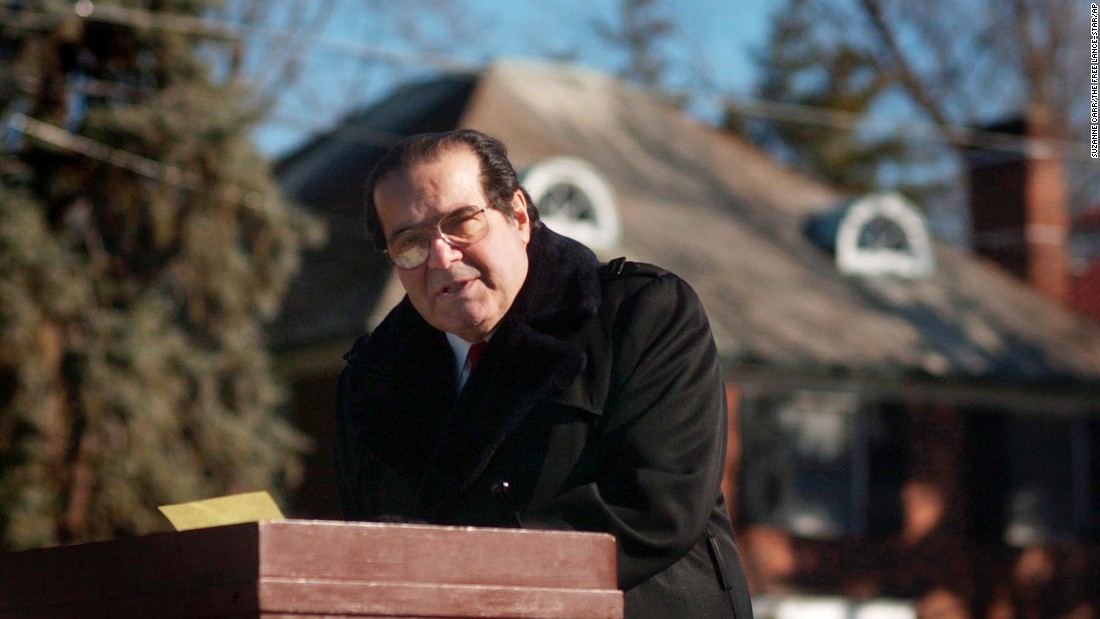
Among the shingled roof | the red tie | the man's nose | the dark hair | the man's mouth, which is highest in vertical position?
the dark hair

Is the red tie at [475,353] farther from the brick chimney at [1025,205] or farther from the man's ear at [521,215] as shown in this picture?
the brick chimney at [1025,205]

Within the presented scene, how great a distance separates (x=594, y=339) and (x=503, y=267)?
18 centimetres

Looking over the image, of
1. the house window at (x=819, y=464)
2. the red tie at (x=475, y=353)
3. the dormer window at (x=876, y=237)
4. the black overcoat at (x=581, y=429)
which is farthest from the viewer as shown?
the dormer window at (x=876, y=237)

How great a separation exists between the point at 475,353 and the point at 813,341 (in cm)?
1485

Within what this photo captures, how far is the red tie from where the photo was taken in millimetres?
2891

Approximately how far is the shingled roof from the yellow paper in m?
13.0

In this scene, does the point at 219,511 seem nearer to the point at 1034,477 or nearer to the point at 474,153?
the point at 474,153

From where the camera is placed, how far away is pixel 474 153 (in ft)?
9.19

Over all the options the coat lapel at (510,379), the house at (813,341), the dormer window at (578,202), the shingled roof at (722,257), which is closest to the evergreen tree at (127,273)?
the house at (813,341)

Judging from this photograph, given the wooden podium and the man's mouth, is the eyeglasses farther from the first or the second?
the wooden podium

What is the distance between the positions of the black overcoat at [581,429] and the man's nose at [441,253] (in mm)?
151

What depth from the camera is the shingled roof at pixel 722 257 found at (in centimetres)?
1727

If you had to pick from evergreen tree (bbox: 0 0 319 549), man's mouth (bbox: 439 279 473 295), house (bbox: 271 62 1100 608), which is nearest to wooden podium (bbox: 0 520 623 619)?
man's mouth (bbox: 439 279 473 295)

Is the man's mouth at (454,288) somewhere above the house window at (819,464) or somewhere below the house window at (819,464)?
above
